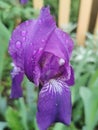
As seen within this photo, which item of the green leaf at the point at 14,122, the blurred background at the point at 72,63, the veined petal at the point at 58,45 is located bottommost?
the green leaf at the point at 14,122

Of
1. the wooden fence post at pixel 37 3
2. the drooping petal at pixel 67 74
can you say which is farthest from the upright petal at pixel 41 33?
the wooden fence post at pixel 37 3

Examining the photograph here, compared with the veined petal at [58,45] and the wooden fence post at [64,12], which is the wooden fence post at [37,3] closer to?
the wooden fence post at [64,12]

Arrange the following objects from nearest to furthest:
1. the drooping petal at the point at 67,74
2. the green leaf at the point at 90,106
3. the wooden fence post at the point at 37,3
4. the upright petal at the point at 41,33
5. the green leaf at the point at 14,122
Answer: the upright petal at the point at 41,33 → the drooping petal at the point at 67,74 → the green leaf at the point at 90,106 → the green leaf at the point at 14,122 → the wooden fence post at the point at 37,3

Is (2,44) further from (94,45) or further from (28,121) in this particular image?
(94,45)

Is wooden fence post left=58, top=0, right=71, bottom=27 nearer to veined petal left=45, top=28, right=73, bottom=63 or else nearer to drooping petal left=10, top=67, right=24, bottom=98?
drooping petal left=10, top=67, right=24, bottom=98

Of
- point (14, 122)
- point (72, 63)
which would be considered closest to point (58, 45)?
point (14, 122)

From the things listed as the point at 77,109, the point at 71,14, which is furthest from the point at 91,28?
the point at 77,109

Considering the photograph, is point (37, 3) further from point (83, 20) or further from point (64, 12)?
point (83, 20)

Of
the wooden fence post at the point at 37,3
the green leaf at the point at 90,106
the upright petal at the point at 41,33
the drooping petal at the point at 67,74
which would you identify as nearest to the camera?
the upright petal at the point at 41,33
